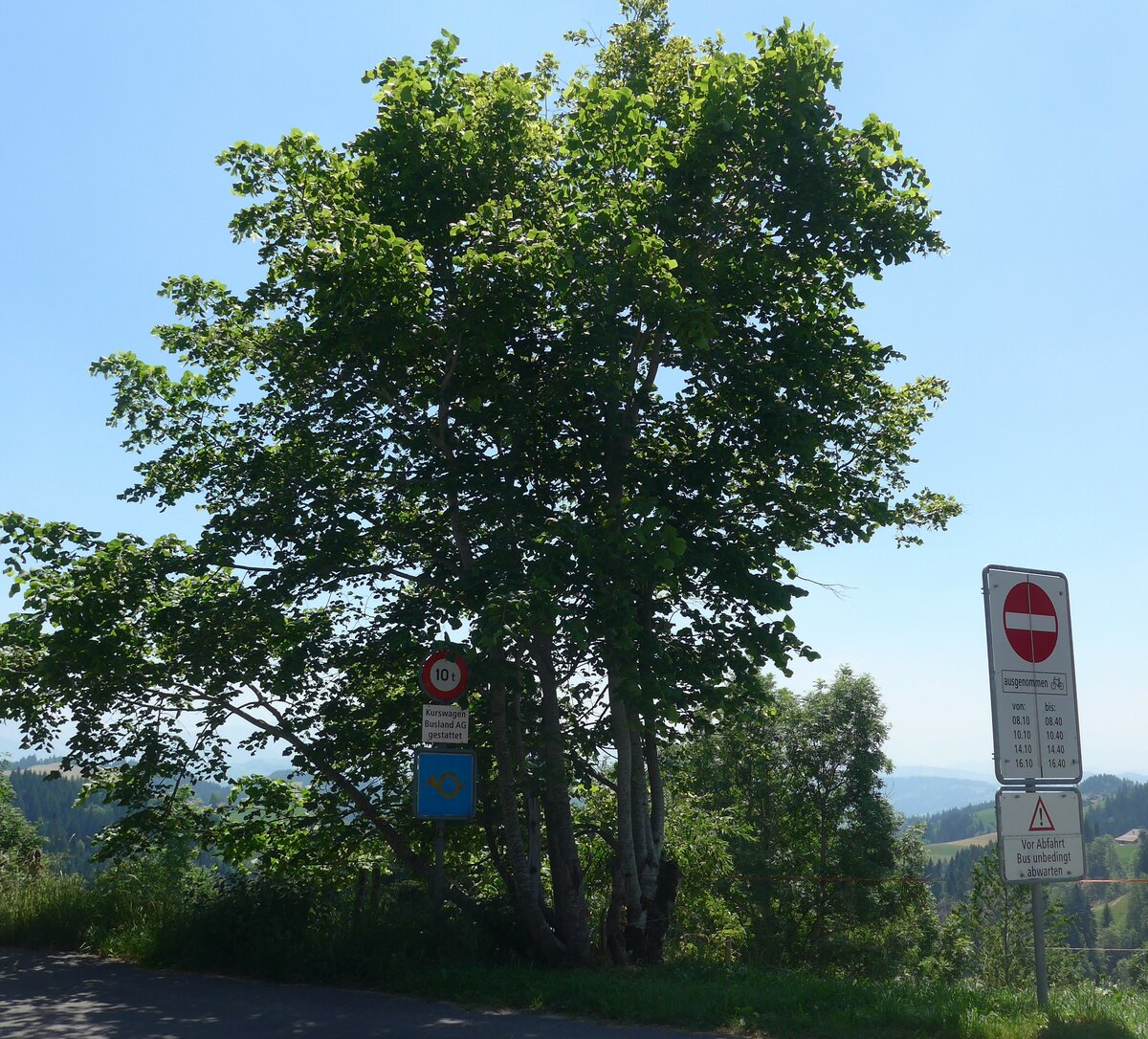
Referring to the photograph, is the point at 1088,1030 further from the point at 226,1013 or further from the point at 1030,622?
the point at 226,1013

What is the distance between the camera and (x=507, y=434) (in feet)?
37.2

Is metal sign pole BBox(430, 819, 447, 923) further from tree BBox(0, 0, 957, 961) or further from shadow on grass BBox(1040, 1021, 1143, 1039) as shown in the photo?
shadow on grass BBox(1040, 1021, 1143, 1039)

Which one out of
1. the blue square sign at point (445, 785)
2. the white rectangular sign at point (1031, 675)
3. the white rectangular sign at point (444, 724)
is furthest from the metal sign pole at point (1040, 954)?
the white rectangular sign at point (444, 724)

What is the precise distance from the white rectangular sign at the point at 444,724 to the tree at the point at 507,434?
0.46m

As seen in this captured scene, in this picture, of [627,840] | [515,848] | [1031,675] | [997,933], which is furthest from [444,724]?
[997,933]

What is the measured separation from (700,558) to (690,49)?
7.01 metres

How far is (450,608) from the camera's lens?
11.7 meters

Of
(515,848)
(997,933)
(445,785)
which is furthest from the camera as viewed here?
(997,933)

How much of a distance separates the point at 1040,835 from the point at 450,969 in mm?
4978

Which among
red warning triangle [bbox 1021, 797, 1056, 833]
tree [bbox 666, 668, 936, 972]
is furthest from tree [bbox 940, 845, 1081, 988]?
red warning triangle [bbox 1021, 797, 1056, 833]

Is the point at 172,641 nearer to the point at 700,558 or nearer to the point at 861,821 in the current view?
the point at 700,558

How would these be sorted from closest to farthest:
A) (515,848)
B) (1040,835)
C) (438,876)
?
(1040,835)
(438,876)
(515,848)

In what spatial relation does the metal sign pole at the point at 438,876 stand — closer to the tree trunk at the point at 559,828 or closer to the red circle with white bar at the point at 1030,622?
the tree trunk at the point at 559,828

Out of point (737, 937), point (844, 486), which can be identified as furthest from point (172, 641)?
point (737, 937)
